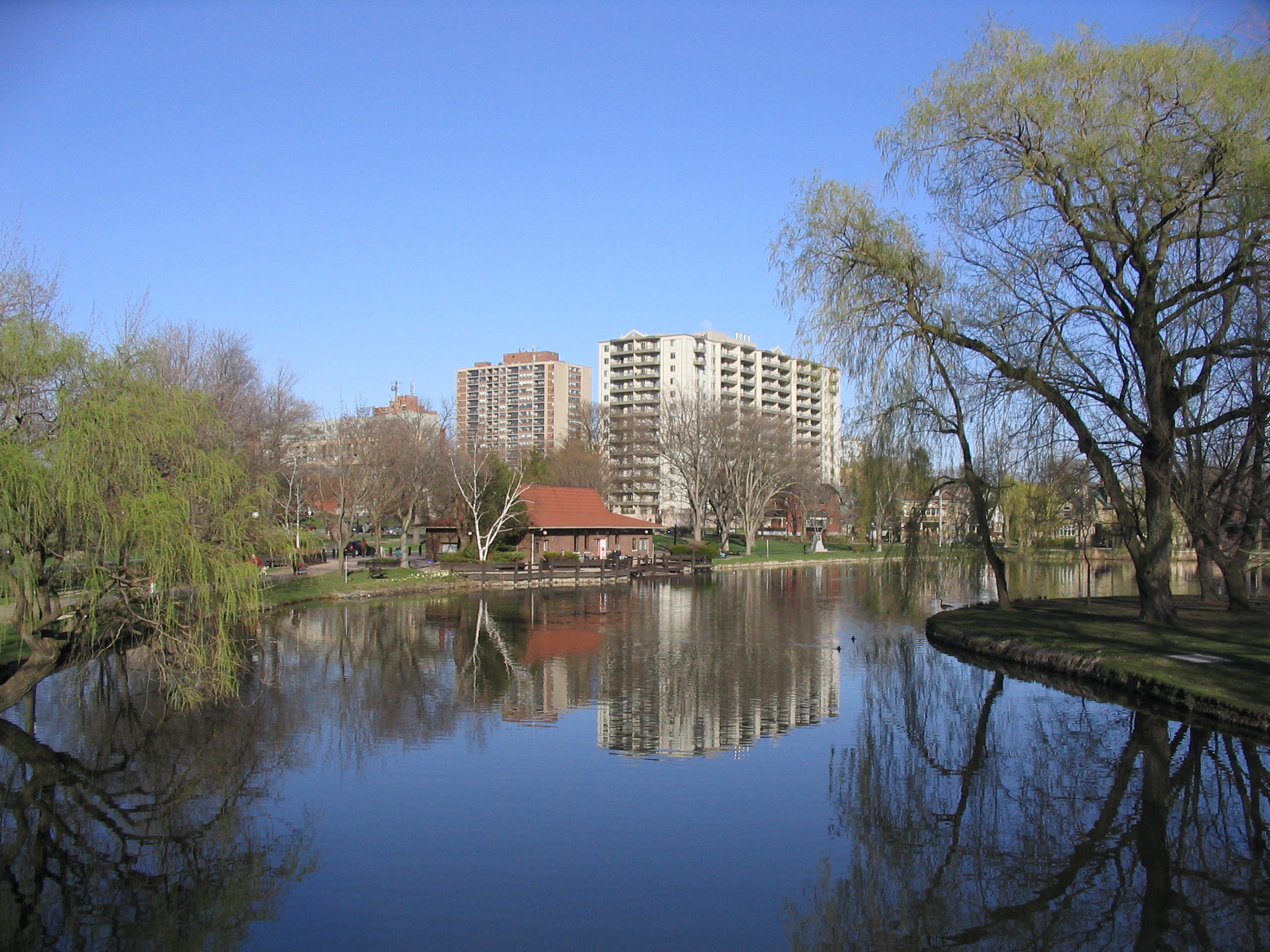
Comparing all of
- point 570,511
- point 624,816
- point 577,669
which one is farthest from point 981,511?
point 570,511

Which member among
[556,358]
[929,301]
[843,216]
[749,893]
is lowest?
[749,893]

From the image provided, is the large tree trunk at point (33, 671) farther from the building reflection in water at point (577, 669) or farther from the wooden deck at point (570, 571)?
the wooden deck at point (570, 571)

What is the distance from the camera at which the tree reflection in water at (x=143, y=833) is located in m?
8.49

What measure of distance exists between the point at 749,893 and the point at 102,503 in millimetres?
10223

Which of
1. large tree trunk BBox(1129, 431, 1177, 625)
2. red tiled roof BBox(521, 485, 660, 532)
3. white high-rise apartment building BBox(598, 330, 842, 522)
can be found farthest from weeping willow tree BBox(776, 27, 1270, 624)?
white high-rise apartment building BBox(598, 330, 842, 522)

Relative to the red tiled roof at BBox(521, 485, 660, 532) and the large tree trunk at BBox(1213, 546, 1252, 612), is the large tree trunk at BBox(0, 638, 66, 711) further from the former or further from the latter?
the red tiled roof at BBox(521, 485, 660, 532)

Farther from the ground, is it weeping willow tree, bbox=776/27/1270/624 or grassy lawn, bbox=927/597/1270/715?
weeping willow tree, bbox=776/27/1270/624

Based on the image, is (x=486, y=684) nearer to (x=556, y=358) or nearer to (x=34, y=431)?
(x=34, y=431)

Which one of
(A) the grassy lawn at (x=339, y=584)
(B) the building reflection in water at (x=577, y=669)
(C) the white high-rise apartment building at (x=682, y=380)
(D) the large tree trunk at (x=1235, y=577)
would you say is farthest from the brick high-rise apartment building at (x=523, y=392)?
(D) the large tree trunk at (x=1235, y=577)

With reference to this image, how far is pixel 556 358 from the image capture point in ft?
583

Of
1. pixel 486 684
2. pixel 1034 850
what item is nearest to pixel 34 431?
pixel 486 684

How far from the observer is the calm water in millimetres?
8508

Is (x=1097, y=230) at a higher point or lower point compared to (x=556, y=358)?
lower

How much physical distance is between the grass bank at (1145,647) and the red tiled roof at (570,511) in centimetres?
2730
